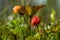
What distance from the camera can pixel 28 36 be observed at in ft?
1.89

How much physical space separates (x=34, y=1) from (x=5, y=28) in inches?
12.3

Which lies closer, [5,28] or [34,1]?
[5,28]

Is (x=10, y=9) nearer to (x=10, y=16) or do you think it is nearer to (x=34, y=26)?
(x=10, y=16)

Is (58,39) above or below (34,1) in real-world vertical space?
below

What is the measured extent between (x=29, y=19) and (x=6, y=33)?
12cm

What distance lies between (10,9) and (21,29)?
0.24 metres

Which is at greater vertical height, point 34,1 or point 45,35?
point 34,1

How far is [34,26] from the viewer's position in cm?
61

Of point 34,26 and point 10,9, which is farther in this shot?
point 10,9

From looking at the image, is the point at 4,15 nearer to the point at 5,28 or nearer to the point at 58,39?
the point at 5,28

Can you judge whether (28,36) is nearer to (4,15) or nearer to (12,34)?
(12,34)

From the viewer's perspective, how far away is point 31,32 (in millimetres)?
609

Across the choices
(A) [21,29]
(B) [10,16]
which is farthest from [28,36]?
(B) [10,16]

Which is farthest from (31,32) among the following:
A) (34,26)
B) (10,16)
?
(10,16)
